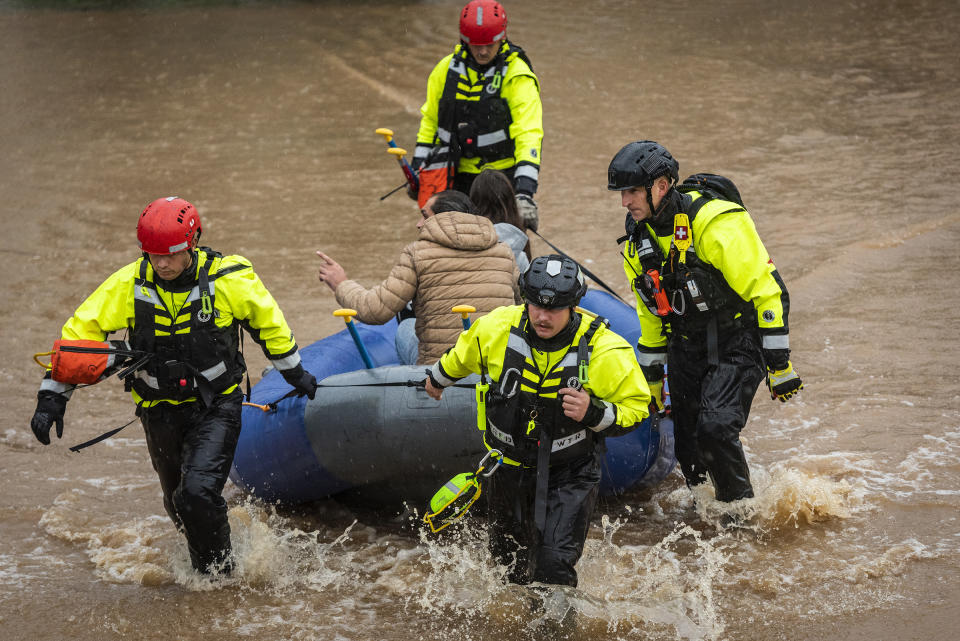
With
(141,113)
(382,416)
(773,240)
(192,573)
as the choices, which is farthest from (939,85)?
(192,573)

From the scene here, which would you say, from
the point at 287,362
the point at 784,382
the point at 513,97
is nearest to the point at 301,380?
the point at 287,362

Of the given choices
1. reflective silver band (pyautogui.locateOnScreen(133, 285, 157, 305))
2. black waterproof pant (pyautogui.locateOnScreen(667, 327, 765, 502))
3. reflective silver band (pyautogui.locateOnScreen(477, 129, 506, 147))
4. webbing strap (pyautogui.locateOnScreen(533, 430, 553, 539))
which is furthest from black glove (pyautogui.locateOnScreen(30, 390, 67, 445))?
reflective silver band (pyautogui.locateOnScreen(477, 129, 506, 147))

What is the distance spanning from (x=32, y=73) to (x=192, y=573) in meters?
11.7

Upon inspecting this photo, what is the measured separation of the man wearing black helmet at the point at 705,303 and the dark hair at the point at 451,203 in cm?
99

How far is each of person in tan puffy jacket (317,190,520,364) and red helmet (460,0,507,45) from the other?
165 centimetres

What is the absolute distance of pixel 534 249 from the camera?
364 inches

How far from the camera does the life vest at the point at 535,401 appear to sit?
411 centimetres

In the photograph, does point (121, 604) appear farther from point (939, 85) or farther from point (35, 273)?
point (939, 85)

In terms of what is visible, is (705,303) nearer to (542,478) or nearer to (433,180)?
(542,478)

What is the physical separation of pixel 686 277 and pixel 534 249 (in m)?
4.63

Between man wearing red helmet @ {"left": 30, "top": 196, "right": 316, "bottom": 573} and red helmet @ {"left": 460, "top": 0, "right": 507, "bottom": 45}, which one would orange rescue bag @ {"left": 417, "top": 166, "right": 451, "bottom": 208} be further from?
man wearing red helmet @ {"left": 30, "top": 196, "right": 316, "bottom": 573}

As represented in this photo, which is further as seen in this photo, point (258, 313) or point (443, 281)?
point (443, 281)

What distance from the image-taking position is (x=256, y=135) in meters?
12.2

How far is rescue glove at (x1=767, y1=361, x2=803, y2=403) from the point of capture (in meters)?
4.61
